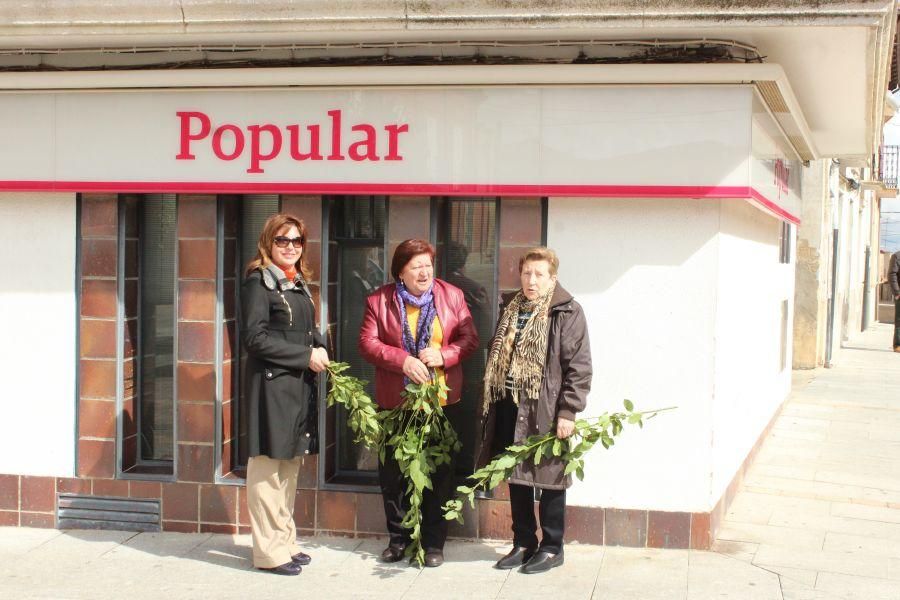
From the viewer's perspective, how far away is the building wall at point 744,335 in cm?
685

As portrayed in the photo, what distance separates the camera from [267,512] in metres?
6.27

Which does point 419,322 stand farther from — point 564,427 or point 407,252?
point 564,427

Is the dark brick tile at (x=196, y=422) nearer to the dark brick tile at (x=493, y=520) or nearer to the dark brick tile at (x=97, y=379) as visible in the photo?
the dark brick tile at (x=97, y=379)

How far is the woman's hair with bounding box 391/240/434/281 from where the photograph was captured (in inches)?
251

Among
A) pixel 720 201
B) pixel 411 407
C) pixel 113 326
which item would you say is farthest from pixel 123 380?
pixel 720 201

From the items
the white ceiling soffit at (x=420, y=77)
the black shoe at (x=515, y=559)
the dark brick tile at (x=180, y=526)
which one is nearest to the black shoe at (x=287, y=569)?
the dark brick tile at (x=180, y=526)

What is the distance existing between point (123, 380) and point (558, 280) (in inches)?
108

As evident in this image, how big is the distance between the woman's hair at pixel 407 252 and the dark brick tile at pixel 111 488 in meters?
2.23

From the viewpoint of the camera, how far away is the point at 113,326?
712cm

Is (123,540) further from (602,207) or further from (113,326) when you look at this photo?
(602,207)

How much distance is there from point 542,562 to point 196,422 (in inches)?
89.5

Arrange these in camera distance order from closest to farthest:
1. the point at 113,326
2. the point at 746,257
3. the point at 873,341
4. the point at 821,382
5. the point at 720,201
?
the point at 720,201 < the point at 113,326 < the point at 746,257 < the point at 821,382 < the point at 873,341

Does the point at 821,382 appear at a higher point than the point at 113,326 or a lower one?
lower

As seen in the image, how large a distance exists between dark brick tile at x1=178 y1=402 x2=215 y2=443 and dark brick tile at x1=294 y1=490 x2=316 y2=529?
0.64m
